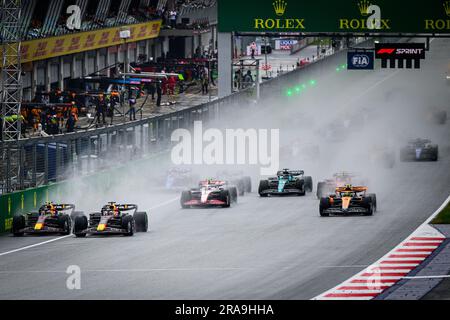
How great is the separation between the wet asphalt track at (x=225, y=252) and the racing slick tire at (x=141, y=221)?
0.80 ft

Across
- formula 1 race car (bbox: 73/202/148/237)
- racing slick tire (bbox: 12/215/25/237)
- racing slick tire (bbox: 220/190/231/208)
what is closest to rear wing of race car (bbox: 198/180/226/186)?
racing slick tire (bbox: 220/190/231/208)

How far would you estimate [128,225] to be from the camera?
36.2m

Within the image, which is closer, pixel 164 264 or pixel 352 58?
pixel 164 264

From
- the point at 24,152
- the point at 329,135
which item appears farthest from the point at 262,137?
the point at 24,152

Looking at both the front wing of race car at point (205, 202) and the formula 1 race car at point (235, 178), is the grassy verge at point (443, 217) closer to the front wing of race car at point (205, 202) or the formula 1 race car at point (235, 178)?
the front wing of race car at point (205, 202)

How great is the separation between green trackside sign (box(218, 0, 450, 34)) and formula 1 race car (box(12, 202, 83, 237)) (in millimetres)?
26499

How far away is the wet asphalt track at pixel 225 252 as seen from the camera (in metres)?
27.6

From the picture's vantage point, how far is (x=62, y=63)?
81.3 m

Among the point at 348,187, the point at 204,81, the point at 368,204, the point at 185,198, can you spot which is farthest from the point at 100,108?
the point at 368,204

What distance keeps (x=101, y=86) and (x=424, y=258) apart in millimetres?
49988

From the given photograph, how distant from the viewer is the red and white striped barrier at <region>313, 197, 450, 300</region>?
2677 centimetres

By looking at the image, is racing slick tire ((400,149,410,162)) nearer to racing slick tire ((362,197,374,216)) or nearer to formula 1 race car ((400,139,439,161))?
formula 1 race car ((400,139,439,161))

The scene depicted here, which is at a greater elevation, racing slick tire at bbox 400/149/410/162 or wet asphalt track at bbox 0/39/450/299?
racing slick tire at bbox 400/149/410/162

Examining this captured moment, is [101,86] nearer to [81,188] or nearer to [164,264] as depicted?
[81,188]
